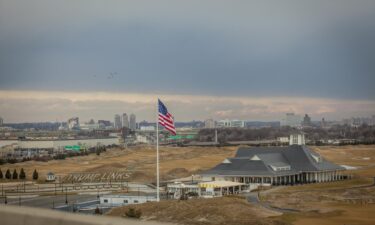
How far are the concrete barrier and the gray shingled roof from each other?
5673 centimetres

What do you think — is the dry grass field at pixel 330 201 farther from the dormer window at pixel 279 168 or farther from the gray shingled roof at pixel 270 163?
the dormer window at pixel 279 168

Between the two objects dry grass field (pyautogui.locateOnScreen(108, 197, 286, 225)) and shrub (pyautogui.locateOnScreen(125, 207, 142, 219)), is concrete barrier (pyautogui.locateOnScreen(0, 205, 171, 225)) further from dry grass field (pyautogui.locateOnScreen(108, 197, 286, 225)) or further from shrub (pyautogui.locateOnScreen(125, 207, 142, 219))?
shrub (pyautogui.locateOnScreen(125, 207, 142, 219))

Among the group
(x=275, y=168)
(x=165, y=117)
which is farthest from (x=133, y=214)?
(x=275, y=168)

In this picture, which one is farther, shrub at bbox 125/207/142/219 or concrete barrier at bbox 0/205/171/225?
shrub at bbox 125/207/142/219

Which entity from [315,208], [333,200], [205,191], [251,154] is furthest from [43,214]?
[251,154]

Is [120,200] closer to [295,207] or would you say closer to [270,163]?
[295,207]

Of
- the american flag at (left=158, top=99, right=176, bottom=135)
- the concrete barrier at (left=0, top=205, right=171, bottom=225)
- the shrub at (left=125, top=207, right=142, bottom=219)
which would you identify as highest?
the american flag at (left=158, top=99, right=176, bottom=135)

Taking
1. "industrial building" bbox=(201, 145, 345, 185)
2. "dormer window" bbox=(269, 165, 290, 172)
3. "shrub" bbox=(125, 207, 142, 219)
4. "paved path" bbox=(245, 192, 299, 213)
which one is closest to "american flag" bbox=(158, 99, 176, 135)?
"shrub" bbox=(125, 207, 142, 219)

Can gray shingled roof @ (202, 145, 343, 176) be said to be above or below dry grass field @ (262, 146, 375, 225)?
above

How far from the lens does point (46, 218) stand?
9.36m

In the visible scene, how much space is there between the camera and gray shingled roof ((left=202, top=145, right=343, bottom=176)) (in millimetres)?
67356

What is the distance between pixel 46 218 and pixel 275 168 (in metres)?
60.0

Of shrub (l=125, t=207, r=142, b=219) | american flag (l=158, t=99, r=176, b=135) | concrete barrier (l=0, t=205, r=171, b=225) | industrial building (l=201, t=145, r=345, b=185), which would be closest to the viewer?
concrete barrier (l=0, t=205, r=171, b=225)

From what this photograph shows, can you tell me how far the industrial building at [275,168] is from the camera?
66.3 meters
